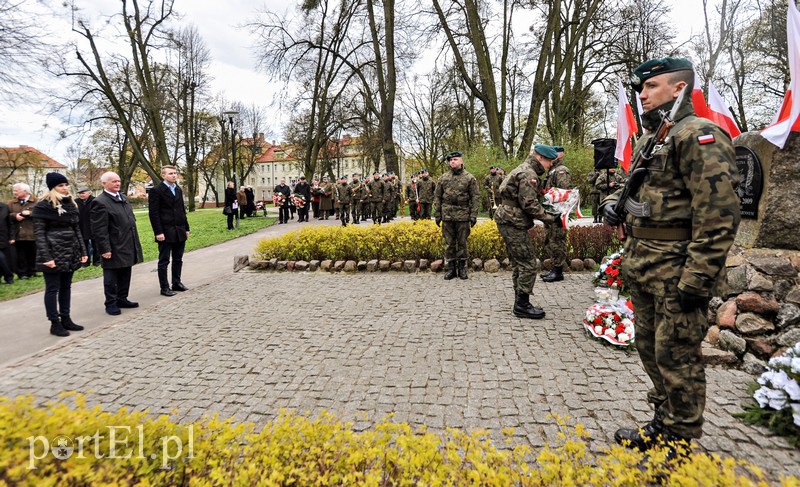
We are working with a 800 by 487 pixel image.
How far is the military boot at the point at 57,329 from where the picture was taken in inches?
200

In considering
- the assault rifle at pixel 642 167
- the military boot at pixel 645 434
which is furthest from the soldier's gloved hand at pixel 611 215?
the military boot at pixel 645 434

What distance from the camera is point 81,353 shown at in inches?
177

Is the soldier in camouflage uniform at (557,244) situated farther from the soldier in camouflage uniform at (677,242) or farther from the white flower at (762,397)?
the soldier in camouflage uniform at (677,242)

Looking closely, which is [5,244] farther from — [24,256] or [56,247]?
[56,247]

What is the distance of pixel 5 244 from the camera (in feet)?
27.1

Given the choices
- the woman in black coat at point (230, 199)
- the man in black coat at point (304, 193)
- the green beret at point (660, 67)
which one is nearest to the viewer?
the green beret at point (660, 67)

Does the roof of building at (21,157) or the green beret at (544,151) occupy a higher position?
the roof of building at (21,157)

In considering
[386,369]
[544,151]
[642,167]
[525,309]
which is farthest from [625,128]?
[386,369]

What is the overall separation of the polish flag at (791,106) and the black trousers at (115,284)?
824 cm

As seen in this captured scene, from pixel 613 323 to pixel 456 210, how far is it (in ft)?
11.5

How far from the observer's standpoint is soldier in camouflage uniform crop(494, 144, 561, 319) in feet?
16.9

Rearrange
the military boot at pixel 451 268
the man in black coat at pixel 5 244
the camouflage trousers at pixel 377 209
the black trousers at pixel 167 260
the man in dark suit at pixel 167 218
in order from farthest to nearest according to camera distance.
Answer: the camouflage trousers at pixel 377 209, the man in black coat at pixel 5 244, the military boot at pixel 451 268, the black trousers at pixel 167 260, the man in dark suit at pixel 167 218

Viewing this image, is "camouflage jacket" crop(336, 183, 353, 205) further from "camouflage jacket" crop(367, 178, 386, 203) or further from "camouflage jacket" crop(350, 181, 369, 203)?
"camouflage jacket" crop(367, 178, 386, 203)

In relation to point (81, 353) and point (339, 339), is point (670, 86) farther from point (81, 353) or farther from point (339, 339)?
point (81, 353)
